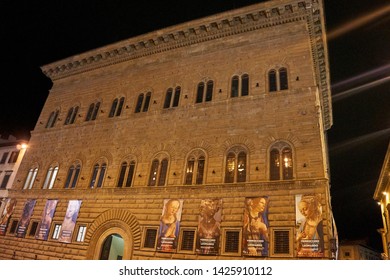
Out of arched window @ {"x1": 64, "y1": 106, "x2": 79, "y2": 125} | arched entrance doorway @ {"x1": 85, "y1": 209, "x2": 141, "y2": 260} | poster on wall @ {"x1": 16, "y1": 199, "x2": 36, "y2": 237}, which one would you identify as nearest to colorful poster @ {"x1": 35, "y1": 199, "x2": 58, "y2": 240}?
poster on wall @ {"x1": 16, "y1": 199, "x2": 36, "y2": 237}

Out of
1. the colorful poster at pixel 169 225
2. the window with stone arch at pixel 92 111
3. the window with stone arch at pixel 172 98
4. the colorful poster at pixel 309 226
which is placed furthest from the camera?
the window with stone arch at pixel 92 111

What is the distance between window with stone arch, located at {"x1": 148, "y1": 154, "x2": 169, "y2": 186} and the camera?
14047 millimetres

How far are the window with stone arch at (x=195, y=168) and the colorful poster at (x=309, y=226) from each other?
14.8 feet

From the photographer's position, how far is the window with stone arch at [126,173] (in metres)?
14.8

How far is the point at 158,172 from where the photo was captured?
1427 centimetres

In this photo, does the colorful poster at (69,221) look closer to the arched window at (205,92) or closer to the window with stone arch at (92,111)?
the window with stone arch at (92,111)

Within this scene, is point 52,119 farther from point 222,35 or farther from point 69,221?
point 222,35

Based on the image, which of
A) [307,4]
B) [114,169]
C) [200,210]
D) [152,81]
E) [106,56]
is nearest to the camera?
[200,210]

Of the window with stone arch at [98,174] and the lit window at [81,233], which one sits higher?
the window with stone arch at [98,174]

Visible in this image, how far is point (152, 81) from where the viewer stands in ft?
58.5

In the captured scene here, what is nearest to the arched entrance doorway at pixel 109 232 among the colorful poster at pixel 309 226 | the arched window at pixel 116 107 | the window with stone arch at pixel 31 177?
the arched window at pixel 116 107
